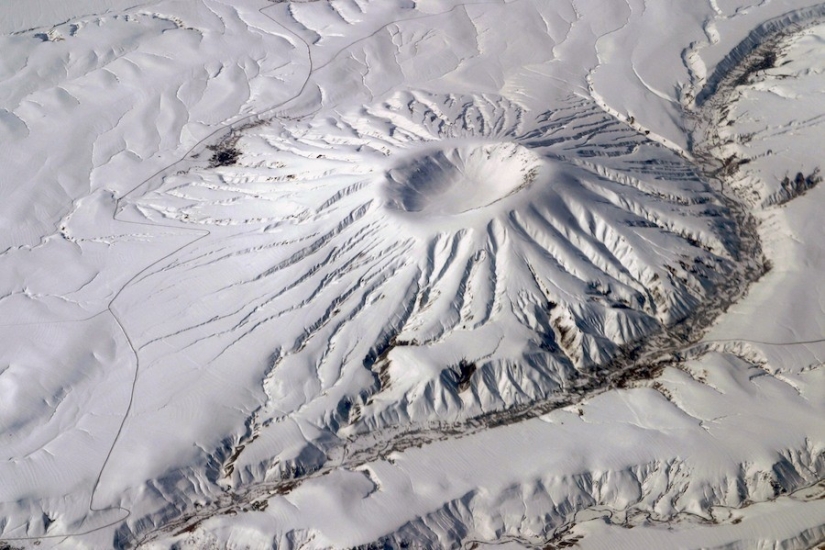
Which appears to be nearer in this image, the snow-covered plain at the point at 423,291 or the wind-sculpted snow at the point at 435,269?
the snow-covered plain at the point at 423,291

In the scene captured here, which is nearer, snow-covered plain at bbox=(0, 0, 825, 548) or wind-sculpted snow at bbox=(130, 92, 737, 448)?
snow-covered plain at bbox=(0, 0, 825, 548)

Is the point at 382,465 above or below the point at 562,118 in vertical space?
below

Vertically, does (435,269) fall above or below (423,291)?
above

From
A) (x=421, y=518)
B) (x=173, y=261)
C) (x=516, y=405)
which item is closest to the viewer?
(x=421, y=518)

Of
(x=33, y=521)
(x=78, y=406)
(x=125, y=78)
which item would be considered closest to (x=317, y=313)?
(x=78, y=406)

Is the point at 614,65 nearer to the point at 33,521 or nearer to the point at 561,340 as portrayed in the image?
the point at 561,340

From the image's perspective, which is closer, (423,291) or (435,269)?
(423,291)

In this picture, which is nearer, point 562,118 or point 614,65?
point 562,118

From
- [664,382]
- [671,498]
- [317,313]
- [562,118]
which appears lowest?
[671,498]
